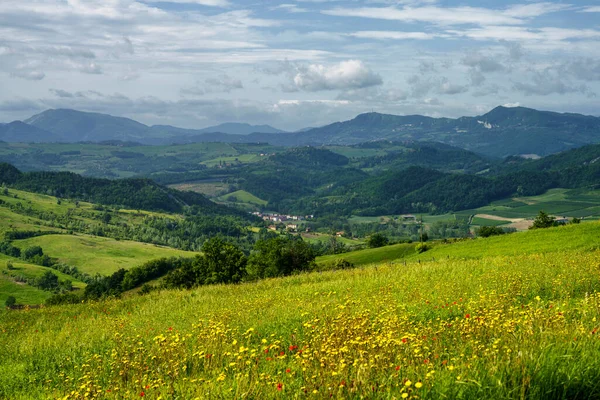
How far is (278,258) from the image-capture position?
71.3 meters

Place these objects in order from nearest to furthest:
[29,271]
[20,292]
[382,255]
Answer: [382,255] → [20,292] → [29,271]

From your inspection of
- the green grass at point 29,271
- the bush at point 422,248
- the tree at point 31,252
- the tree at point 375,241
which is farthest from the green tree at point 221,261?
the tree at point 31,252

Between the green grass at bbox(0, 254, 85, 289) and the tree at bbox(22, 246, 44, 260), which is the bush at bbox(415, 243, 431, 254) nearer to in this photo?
the green grass at bbox(0, 254, 85, 289)

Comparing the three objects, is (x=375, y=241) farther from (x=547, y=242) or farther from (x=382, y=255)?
(x=547, y=242)

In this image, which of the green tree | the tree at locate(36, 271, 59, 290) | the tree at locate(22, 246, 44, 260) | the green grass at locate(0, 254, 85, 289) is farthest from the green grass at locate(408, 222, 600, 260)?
the tree at locate(22, 246, 44, 260)

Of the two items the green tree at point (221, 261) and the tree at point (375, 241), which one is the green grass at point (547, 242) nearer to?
the green tree at point (221, 261)

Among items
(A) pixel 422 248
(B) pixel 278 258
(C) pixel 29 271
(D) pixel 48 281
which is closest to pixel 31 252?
(C) pixel 29 271

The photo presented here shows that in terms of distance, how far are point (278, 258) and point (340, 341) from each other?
62.4 metres

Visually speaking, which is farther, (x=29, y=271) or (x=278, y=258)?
(x=29, y=271)

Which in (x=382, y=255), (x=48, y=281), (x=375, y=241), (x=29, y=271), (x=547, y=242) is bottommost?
(x=48, y=281)

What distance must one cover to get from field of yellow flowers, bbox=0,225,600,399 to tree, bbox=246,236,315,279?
4822 centimetres

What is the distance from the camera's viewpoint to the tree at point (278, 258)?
231ft

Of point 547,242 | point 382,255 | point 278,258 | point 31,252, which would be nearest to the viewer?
point 547,242

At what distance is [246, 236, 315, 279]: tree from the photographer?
7043 cm
